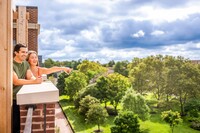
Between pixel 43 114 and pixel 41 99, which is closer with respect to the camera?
pixel 41 99

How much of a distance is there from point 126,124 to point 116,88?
985 cm

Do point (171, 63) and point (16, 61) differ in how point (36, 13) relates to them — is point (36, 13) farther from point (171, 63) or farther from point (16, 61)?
point (171, 63)

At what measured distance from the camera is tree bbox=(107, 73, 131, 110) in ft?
86.3

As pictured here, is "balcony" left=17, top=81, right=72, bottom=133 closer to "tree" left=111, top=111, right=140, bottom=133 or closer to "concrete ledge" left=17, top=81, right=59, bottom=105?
"concrete ledge" left=17, top=81, right=59, bottom=105

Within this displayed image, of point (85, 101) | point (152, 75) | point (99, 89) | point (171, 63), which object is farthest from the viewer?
point (152, 75)

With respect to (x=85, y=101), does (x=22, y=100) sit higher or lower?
higher

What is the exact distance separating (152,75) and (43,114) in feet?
97.6

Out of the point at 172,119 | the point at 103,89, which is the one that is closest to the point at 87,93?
the point at 103,89

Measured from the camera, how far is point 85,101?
22703mm

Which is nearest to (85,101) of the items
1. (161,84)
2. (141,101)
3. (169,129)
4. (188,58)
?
(141,101)

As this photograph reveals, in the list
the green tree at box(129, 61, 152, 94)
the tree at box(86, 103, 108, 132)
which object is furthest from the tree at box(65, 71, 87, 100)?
the tree at box(86, 103, 108, 132)

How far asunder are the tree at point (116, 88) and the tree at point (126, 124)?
8.17 metres

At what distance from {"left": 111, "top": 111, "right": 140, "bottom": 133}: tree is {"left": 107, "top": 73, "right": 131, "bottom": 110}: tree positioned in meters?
8.17

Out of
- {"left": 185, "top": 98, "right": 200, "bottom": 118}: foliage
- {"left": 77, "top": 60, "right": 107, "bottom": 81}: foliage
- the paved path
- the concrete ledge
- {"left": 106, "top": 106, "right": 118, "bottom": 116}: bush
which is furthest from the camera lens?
{"left": 77, "top": 60, "right": 107, "bottom": 81}: foliage
